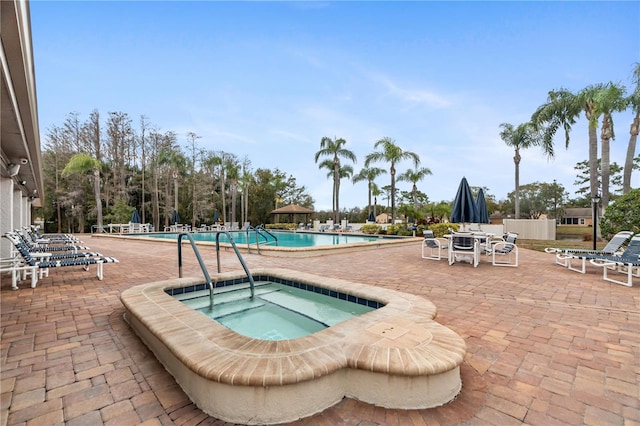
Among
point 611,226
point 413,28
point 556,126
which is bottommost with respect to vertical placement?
point 611,226

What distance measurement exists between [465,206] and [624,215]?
6085 millimetres

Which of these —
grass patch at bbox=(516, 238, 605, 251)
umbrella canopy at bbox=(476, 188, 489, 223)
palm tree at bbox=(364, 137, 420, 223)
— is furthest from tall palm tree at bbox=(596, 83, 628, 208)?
palm tree at bbox=(364, 137, 420, 223)

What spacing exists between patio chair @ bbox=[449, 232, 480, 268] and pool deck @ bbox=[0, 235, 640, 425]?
1.94m

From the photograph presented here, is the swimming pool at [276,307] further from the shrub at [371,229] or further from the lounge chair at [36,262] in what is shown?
A: the shrub at [371,229]

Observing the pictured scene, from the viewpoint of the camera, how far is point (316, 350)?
197 centimetres

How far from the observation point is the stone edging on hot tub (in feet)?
5.59

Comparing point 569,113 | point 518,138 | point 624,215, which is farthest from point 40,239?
point 518,138

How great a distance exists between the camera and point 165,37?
10.0m

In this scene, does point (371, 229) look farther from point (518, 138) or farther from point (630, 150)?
point (630, 150)

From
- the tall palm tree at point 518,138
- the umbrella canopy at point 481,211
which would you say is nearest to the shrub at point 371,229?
the umbrella canopy at point 481,211

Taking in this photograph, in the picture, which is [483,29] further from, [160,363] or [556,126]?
[160,363]

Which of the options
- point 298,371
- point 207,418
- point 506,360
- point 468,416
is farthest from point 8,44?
point 506,360

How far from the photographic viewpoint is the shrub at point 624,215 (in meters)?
8.84

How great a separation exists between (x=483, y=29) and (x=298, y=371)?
40.2ft
